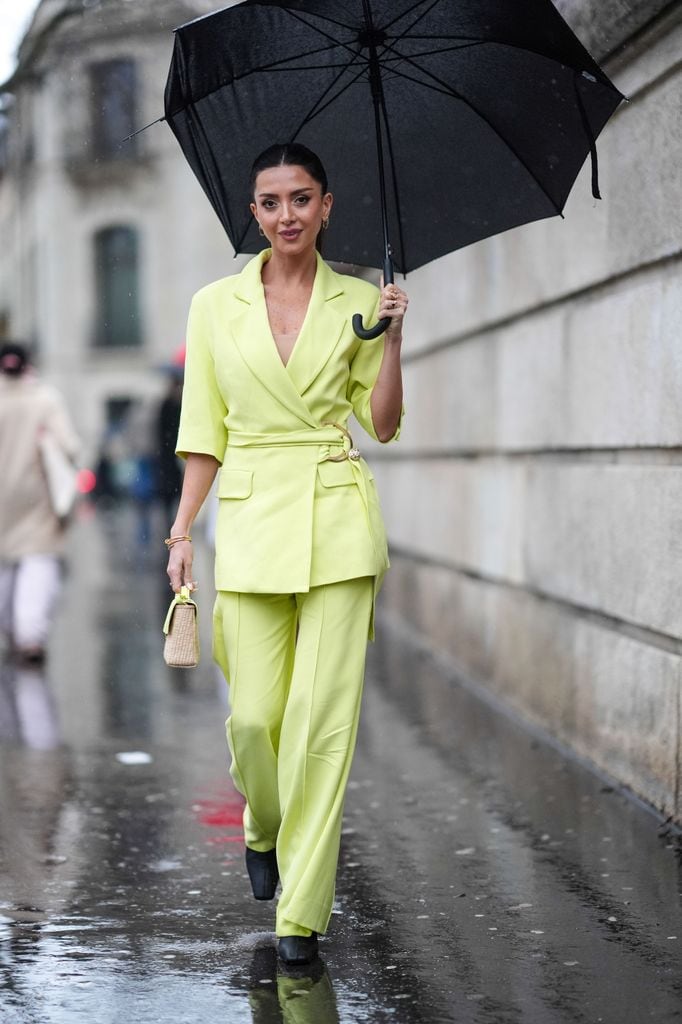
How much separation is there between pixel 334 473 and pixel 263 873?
1.12m

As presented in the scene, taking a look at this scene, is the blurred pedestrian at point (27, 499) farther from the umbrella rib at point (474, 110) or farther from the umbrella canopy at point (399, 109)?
the umbrella rib at point (474, 110)

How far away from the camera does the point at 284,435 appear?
15.0 feet

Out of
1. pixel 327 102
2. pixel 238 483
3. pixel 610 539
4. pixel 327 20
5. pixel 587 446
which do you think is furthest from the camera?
pixel 587 446

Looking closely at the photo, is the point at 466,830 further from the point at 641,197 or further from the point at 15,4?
the point at 15,4

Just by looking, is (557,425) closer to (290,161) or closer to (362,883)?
(362,883)

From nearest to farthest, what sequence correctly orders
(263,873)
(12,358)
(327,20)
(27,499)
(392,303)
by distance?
(392,303), (327,20), (263,873), (12,358), (27,499)

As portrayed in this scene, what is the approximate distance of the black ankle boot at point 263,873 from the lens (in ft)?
15.9

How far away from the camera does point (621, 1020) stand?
13.3 feet

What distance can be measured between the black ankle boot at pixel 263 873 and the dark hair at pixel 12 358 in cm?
628

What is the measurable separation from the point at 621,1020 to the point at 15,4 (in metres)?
7.24

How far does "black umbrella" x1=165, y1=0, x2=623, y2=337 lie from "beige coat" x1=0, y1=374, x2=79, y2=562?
583cm

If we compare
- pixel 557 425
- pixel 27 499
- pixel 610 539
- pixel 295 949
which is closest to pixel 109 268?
pixel 27 499

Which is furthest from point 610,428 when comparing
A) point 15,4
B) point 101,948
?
point 15,4

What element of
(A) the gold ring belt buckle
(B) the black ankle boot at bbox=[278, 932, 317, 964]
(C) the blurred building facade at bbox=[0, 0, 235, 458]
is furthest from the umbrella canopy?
(C) the blurred building facade at bbox=[0, 0, 235, 458]
